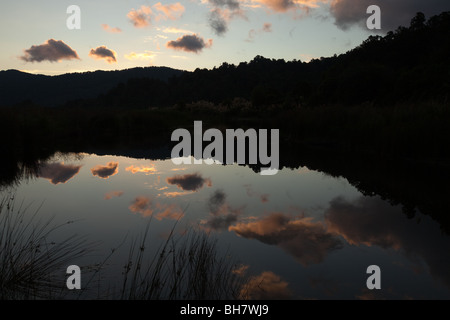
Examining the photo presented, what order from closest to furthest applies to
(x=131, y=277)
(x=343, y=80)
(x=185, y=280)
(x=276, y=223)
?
A: (x=185, y=280), (x=131, y=277), (x=276, y=223), (x=343, y=80)

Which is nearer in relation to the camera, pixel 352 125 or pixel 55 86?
pixel 352 125

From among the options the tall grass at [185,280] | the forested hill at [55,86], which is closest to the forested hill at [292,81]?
the forested hill at [55,86]

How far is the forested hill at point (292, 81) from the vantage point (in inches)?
1043

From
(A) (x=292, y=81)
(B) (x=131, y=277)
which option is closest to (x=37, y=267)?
(B) (x=131, y=277)

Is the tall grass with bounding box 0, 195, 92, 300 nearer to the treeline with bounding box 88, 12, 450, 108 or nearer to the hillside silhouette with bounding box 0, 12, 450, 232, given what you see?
the hillside silhouette with bounding box 0, 12, 450, 232

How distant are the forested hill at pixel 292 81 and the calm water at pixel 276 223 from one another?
12.3 metres

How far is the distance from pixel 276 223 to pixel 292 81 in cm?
5751

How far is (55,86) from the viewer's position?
8531cm

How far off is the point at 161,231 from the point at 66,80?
314ft

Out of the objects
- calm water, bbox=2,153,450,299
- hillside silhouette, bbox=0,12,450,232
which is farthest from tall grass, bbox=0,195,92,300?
hillside silhouette, bbox=0,12,450,232

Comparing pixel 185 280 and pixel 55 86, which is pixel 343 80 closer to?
pixel 185 280

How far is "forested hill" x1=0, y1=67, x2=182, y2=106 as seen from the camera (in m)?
76.2

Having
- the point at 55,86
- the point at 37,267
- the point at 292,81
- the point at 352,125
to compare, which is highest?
the point at 55,86

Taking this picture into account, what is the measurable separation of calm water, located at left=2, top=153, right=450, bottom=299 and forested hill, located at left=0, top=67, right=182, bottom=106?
70818mm
